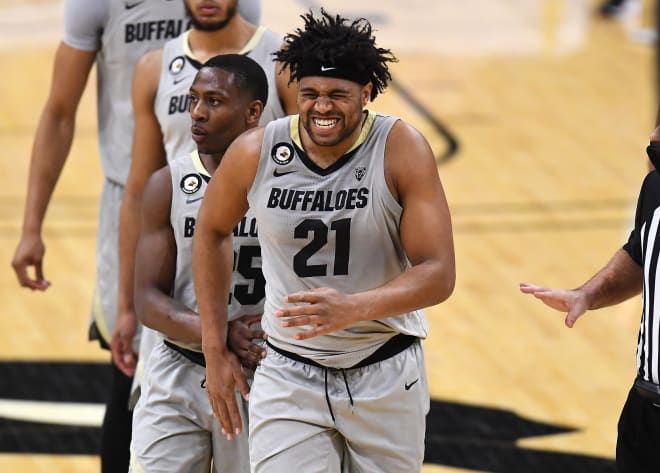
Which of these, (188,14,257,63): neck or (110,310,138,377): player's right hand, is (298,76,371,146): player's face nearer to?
(188,14,257,63): neck

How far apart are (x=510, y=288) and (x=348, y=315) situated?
452 centimetres

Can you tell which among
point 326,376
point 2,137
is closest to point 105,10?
point 326,376

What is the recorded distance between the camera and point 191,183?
12.7 ft

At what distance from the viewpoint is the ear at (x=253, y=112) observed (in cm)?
386

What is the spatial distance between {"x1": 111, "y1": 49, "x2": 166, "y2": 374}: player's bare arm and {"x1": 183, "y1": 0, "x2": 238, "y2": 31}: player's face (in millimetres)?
204

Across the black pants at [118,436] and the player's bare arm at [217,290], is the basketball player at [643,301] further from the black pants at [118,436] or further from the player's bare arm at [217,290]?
the black pants at [118,436]

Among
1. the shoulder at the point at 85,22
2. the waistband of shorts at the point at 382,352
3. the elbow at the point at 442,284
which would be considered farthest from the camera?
the shoulder at the point at 85,22

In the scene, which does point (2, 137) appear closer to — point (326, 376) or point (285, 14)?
point (285, 14)

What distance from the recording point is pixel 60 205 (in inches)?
349

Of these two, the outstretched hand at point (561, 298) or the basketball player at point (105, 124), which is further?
the basketball player at point (105, 124)

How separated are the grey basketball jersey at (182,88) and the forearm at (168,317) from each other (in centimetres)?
55

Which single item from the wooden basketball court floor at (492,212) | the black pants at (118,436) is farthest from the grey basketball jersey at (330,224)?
the wooden basketball court floor at (492,212)

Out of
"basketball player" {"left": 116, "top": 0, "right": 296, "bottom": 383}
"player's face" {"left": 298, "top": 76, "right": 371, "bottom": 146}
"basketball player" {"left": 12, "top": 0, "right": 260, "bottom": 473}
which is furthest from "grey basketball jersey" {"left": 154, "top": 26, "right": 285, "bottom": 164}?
"player's face" {"left": 298, "top": 76, "right": 371, "bottom": 146}

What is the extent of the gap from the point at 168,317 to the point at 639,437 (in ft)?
4.40
